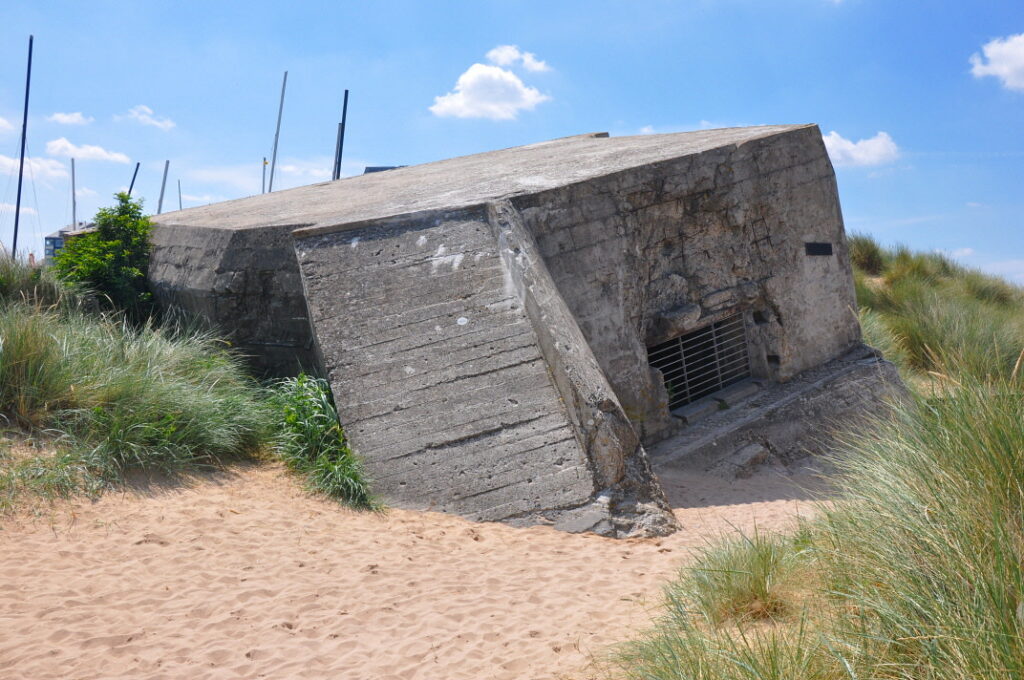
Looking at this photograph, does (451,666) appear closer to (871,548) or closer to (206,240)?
(871,548)

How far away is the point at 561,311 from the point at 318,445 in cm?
188

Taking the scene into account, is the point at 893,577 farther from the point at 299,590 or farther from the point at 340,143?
the point at 340,143

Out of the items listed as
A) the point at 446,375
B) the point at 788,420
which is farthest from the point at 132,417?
the point at 788,420

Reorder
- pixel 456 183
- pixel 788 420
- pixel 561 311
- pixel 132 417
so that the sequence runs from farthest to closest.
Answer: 1. pixel 456 183
2. pixel 788 420
3. pixel 561 311
4. pixel 132 417

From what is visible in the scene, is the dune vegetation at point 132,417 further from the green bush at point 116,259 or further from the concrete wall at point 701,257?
the concrete wall at point 701,257

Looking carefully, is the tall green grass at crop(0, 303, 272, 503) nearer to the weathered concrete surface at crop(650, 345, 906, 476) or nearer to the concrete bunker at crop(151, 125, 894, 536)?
the concrete bunker at crop(151, 125, 894, 536)

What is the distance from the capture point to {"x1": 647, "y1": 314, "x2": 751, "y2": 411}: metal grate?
718cm

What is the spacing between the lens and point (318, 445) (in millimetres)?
5605

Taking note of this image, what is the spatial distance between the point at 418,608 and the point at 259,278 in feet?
12.6

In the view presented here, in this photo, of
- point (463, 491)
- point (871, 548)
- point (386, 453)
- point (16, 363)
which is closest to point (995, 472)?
point (871, 548)

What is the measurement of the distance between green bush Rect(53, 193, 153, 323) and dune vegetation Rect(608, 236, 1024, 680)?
6155 millimetres

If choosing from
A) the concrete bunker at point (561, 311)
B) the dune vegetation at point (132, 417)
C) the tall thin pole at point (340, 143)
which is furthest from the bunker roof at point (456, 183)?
the tall thin pole at point (340, 143)

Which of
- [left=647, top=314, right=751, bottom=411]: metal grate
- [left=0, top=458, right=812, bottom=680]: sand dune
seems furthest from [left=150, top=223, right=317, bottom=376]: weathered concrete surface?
[left=647, top=314, right=751, bottom=411]: metal grate

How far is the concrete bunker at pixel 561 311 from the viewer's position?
5062 mm
